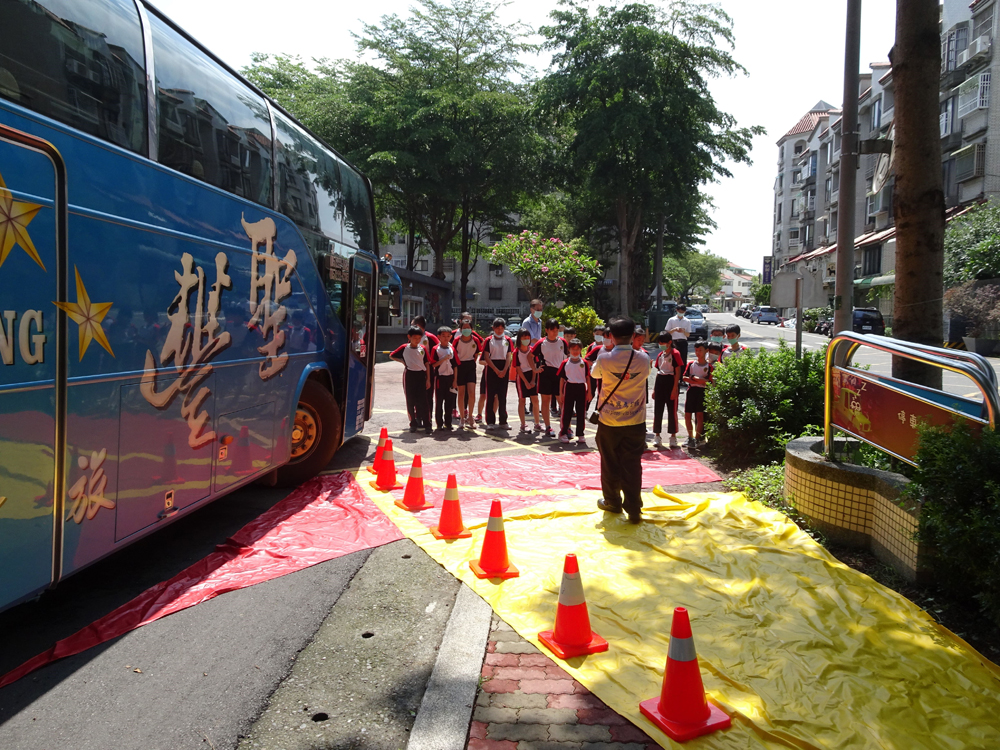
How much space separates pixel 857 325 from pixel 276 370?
113 ft

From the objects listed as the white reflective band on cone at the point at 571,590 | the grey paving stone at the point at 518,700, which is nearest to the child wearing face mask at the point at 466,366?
the white reflective band on cone at the point at 571,590

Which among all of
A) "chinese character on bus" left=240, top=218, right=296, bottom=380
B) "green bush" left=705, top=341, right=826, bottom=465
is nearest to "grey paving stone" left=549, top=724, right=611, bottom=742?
"chinese character on bus" left=240, top=218, right=296, bottom=380

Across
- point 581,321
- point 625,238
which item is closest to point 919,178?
point 581,321

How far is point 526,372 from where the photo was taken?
11852 millimetres

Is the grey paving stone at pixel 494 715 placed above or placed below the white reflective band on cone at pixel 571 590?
below

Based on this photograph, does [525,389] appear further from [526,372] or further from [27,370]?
[27,370]

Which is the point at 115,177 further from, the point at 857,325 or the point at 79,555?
the point at 857,325

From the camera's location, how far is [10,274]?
3.43m

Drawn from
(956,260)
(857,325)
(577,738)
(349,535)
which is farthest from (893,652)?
(857,325)

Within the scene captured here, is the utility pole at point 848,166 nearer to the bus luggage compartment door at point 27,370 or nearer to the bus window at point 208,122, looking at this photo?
the bus window at point 208,122

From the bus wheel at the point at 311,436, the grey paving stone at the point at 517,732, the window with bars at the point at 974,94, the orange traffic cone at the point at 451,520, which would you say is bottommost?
the grey paving stone at the point at 517,732

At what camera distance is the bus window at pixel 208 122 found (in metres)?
4.97

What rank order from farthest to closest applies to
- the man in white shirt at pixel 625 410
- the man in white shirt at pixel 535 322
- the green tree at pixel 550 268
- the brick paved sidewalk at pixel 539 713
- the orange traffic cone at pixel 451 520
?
the green tree at pixel 550 268 → the man in white shirt at pixel 535 322 → the man in white shirt at pixel 625 410 → the orange traffic cone at pixel 451 520 → the brick paved sidewalk at pixel 539 713

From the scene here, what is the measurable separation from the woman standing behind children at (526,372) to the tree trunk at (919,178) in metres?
5.96
